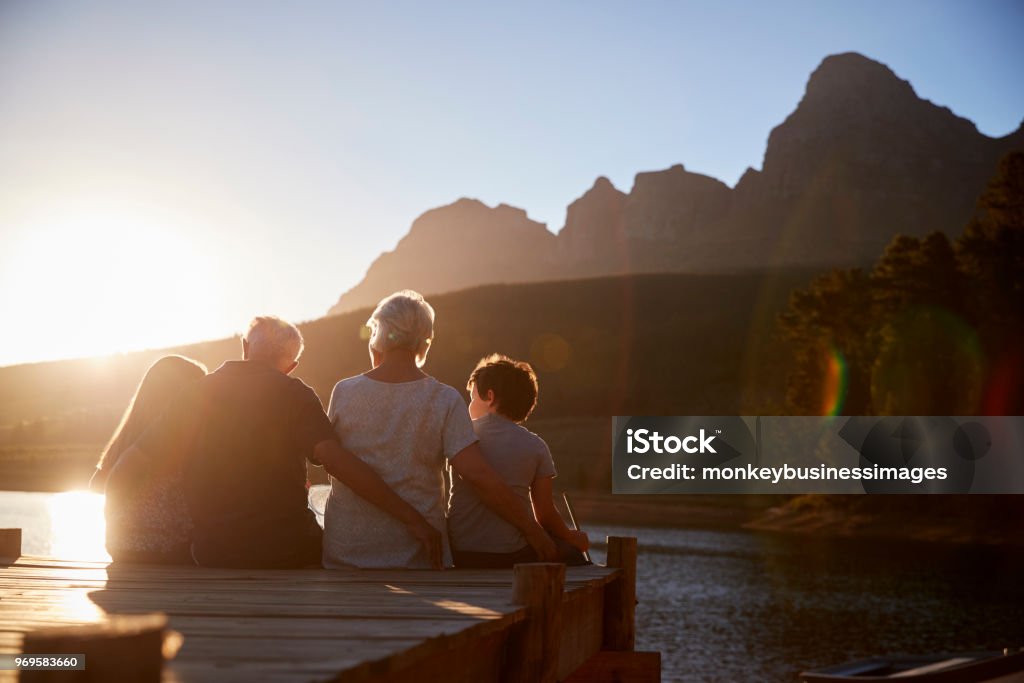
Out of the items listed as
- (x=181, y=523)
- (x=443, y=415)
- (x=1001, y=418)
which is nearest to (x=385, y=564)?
(x=443, y=415)

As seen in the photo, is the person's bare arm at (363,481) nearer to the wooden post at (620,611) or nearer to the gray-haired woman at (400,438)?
the gray-haired woman at (400,438)

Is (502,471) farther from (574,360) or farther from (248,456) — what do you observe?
(574,360)

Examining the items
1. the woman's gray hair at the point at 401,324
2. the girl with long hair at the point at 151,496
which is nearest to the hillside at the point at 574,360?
the girl with long hair at the point at 151,496

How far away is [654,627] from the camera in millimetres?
28438

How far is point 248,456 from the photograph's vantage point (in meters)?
5.54

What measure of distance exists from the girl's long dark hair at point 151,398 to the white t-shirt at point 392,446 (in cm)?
98

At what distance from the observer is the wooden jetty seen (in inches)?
75.7

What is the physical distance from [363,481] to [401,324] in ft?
2.88

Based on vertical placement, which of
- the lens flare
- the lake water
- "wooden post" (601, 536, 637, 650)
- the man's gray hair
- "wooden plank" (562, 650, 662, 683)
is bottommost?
the lake water

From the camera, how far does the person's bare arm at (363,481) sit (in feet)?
17.8

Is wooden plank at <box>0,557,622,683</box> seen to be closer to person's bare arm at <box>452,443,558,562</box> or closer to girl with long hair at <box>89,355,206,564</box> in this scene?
girl with long hair at <box>89,355,206,564</box>

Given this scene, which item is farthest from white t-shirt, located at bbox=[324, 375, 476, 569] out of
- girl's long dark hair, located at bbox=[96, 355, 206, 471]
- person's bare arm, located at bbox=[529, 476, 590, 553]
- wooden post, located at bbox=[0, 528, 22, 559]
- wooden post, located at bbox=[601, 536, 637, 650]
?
wooden post, located at bbox=[0, 528, 22, 559]

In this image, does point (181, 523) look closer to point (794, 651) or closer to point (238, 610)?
point (238, 610)

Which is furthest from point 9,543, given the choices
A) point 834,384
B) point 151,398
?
point 834,384
